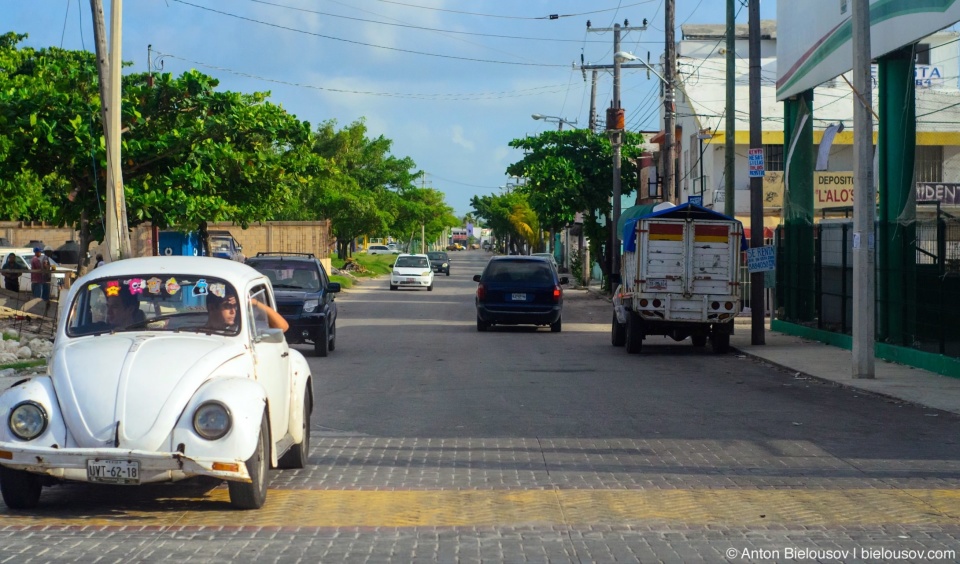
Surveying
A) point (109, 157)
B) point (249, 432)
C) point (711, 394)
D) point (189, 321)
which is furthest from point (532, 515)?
point (109, 157)

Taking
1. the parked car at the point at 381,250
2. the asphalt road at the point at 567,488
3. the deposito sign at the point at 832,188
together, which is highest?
the deposito sign at the point at 832,188

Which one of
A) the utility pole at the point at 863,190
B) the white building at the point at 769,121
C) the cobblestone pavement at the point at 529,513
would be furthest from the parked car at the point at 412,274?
the cobblestone pavement at the point at 529,513

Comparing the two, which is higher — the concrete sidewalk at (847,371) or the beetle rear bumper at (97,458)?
the beetle rear bumper at (97,458)

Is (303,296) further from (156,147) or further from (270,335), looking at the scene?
(270,335)

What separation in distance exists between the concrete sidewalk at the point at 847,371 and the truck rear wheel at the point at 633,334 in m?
2.04

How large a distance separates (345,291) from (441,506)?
132 ft

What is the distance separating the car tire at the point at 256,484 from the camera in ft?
23.5

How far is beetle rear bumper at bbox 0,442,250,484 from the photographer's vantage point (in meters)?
6.65

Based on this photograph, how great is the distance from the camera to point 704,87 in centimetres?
4484

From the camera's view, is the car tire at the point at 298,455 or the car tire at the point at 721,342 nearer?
the car tire at the point at 298,455

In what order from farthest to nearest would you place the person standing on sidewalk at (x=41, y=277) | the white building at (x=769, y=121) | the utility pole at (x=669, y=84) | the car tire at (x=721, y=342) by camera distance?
the white building at (x=769, y=121) < the utility pole at (x=669, y=84) < the person standing on sidewalk at (x=41, y=277) < the car tire at (x=721, y=342)

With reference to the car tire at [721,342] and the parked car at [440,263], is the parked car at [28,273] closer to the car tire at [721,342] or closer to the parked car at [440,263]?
the car tire at [721,342]

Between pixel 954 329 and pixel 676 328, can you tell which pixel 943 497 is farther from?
pixel 676 328

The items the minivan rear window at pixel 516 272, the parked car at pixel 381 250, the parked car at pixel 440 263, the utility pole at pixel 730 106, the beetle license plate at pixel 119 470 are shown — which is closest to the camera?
the beetle license plate at pixel 119 470
